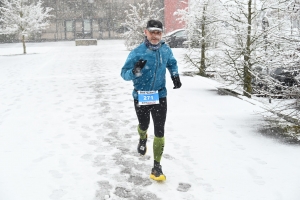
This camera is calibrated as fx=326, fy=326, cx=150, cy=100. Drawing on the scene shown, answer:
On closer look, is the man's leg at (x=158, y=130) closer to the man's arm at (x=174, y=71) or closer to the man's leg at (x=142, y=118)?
the man's leg at (x=142, y=118)

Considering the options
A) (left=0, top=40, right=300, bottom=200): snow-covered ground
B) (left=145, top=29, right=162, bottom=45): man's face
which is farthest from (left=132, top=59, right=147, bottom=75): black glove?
(left=0, top=40, right=300, bottom=200): snow-covered ground

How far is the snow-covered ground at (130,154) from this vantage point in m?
3.76

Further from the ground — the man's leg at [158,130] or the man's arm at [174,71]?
the man's arm at [174,71]

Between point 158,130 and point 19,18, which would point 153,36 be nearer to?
point 158,130

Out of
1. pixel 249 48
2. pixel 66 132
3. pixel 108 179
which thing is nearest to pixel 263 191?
pixel 108 179

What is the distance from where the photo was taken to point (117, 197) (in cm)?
358

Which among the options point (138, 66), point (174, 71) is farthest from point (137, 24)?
point (138, 66)

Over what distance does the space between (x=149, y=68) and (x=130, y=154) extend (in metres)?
1.60

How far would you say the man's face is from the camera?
3707 millimetres

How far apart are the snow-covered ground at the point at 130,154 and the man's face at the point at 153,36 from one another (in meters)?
1.68

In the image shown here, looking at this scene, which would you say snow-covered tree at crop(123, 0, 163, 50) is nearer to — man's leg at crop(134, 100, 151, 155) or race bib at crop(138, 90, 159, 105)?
man's leg at crop(134, 100, 151, 155)

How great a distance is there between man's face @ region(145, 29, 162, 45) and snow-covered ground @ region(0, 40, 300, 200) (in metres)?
1.68

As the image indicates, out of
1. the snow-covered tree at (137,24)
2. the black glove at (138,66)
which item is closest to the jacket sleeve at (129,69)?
the black glove at (138,66)

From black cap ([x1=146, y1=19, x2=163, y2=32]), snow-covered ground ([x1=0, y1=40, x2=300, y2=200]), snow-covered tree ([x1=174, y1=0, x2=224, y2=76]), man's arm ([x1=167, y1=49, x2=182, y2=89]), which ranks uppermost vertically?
snow-covered tree ([x1=174, y1=0, x2=224, y2=76])
